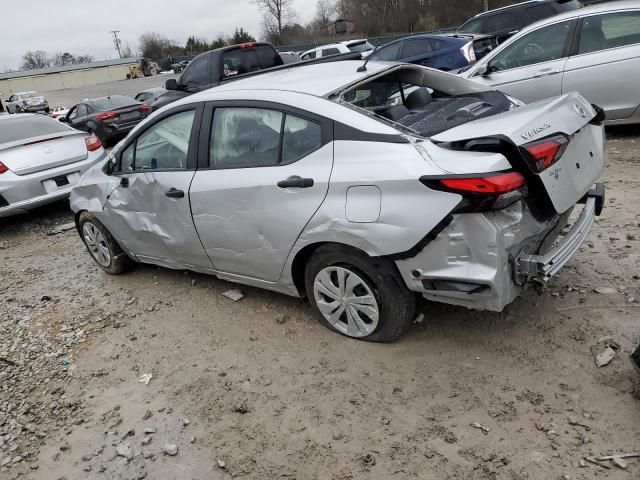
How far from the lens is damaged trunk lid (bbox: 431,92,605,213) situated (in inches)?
101

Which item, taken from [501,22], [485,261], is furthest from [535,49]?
[501,22]

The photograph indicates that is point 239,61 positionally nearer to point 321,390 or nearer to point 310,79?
point 310,79

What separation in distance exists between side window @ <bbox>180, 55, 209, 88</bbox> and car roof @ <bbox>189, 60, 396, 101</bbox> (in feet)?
22.8

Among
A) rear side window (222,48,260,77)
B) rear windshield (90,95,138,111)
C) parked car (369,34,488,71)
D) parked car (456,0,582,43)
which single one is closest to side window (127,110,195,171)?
rear side window (222,48,260,77)

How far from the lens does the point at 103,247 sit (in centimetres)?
490

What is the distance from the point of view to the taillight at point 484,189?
2.45 m

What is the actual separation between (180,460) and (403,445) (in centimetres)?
114

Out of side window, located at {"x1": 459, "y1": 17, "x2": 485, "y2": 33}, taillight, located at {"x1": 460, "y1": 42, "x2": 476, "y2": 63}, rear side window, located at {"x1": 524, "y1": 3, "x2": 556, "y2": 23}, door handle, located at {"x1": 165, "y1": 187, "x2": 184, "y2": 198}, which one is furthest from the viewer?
side window, located at {"x1": 459, "y1": 17, "x2": 485, "y2": 33}

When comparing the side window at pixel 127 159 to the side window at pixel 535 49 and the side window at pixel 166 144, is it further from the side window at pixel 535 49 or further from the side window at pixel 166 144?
the side window at pixel 535 49

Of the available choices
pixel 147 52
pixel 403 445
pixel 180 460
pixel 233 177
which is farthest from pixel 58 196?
pixel 147 52

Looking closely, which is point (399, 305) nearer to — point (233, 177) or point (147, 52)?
point (233, 177)

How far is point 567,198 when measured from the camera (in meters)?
2.78

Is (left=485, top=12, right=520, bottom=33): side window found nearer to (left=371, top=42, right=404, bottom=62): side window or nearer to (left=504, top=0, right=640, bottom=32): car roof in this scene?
(left=371, top=42, right=404, bottom=62): side window

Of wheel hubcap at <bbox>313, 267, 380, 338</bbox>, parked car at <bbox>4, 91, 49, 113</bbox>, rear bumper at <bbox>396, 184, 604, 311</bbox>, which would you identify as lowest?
wheel hubcap at <bbox>313, 267, 380, 338</bbox>
